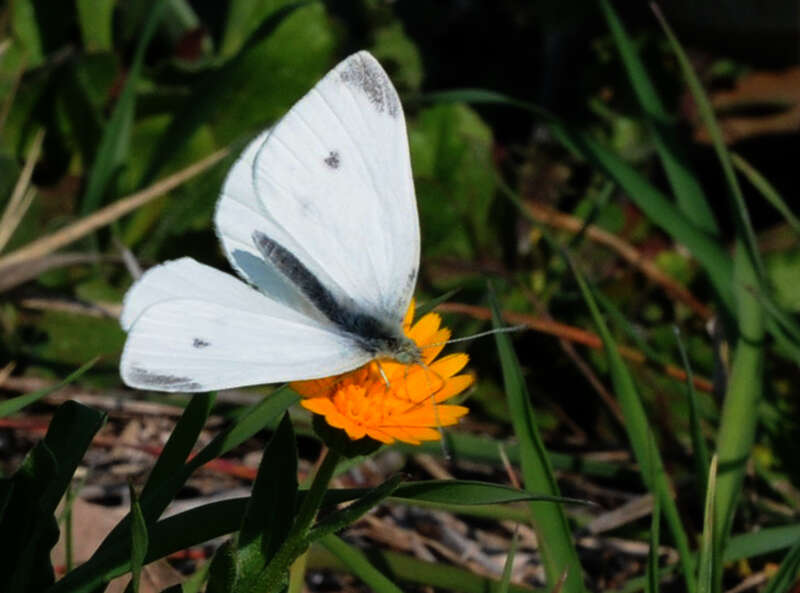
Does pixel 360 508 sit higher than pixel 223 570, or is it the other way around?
pixel 360 508

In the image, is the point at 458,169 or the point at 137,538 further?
the point at 458,169

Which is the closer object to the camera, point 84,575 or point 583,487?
point 84,575

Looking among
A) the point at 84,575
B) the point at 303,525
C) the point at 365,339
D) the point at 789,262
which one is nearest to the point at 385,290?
the point at 365,339

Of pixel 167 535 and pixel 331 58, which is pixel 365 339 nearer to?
pixel 167 535

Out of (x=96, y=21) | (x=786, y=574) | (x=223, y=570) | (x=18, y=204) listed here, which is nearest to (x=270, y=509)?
(x=223, y=570)

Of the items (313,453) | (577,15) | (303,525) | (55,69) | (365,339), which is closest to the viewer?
(303,525)

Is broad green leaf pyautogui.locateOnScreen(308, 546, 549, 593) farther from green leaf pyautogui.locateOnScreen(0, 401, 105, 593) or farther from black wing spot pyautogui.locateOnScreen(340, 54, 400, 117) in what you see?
black wing spot pyautogui.locateOnScreen(340, 54, 400, 117)

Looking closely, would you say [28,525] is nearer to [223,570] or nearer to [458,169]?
[223,570]
